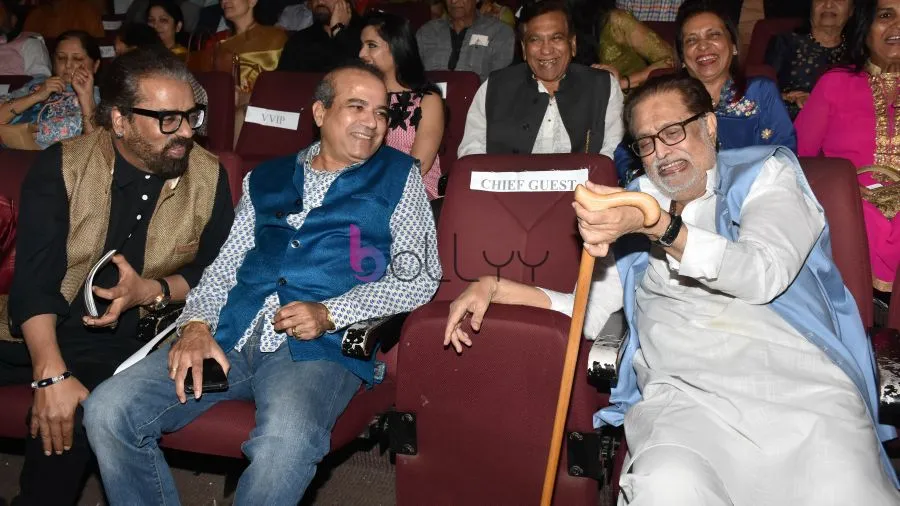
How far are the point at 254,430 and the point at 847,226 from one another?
1.58 m

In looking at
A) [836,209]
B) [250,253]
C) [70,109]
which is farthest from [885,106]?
[70,109]

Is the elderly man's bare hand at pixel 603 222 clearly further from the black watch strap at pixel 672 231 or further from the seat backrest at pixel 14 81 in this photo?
the seat backrest at pixel 14 81

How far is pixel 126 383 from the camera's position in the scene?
2.09 meters

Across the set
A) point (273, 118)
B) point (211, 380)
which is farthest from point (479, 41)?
point (211, 380)

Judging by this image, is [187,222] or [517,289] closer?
[517,289]

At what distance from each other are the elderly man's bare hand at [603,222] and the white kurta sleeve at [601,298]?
58cm

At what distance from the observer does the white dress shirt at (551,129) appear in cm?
329

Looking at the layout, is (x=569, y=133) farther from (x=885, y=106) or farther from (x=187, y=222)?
(x=187, y=222)

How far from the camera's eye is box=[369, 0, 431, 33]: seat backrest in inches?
213

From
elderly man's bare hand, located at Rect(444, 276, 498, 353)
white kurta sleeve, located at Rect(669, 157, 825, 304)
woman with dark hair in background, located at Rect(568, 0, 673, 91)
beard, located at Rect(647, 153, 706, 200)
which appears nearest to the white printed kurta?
white kurta sleeve, located at Rect(669, 157, 825, 304)

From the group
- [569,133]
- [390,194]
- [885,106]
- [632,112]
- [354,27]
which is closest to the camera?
[632,112]

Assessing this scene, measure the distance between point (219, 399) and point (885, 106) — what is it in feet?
8.12

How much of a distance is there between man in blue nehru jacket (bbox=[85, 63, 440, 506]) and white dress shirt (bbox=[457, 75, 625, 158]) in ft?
3.02

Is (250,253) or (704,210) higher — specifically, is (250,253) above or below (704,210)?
below
